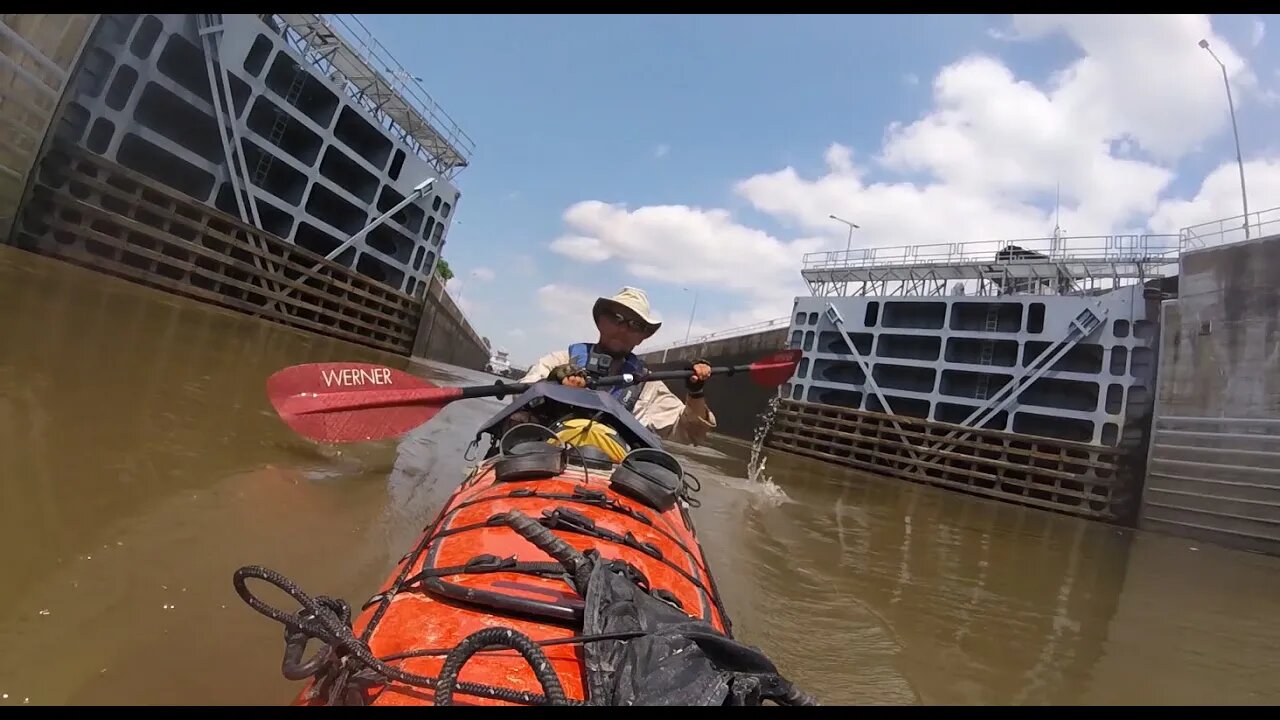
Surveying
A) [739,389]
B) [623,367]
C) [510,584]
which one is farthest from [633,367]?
[739,389]

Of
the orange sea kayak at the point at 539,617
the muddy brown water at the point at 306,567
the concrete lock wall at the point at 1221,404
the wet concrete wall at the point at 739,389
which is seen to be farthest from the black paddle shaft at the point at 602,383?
the wet concrete wall at the point at 739,389

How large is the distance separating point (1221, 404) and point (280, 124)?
2114 centimetres

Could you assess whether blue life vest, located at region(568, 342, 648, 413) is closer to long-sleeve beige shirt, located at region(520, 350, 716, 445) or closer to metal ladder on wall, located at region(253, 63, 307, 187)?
long-sleeve beige shirt, located at region(520, 350, 716, 445)

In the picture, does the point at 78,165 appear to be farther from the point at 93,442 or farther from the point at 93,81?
the point at 93,442

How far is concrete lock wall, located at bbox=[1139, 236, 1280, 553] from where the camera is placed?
10.5 m

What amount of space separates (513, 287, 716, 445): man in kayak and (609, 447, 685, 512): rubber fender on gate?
1196 millimetres

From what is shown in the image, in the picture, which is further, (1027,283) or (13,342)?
(1027,283)

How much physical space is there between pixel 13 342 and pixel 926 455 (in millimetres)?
16672

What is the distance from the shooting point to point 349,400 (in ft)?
15.9

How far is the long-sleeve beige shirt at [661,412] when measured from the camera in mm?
4469

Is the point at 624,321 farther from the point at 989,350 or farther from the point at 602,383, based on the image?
the point at 989,350

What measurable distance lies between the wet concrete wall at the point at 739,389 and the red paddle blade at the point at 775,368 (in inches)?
532

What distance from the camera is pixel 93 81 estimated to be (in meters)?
12.8

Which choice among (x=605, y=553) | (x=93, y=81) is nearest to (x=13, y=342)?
(x=605, y=553)
